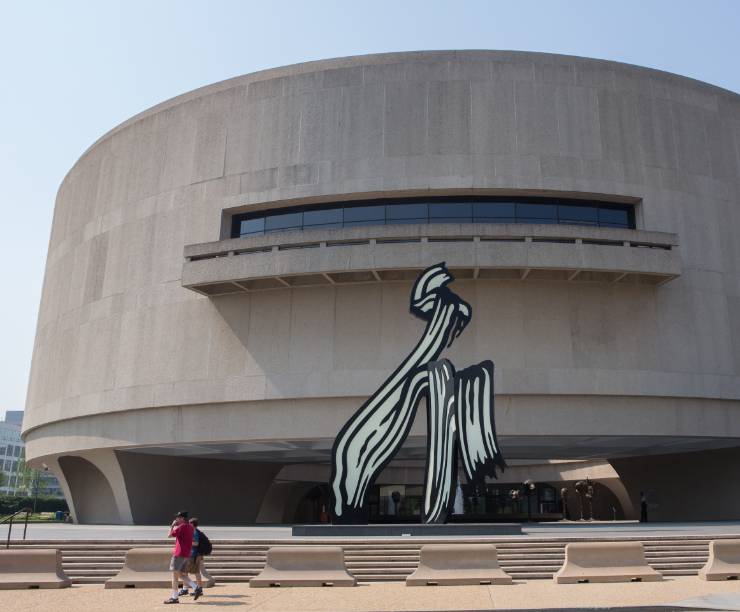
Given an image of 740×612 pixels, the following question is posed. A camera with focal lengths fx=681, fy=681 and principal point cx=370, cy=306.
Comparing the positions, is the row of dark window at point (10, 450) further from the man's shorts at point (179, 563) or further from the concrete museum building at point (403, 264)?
the man's shorts at point (179, 563)

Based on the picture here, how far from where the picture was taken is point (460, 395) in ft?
59.5

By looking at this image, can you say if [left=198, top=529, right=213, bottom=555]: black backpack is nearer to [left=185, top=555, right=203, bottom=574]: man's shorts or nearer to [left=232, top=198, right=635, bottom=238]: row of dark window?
[left=185, top=555, right=203, bottom=574]: man's shorts

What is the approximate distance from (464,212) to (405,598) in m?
19.8

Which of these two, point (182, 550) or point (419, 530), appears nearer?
point (182, 550)

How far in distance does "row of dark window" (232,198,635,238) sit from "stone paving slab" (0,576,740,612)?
58.9 feet

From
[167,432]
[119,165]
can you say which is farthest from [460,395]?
[119,165]

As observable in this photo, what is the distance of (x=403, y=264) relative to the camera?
2567 cm

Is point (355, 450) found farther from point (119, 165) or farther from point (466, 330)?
point (119, 165)

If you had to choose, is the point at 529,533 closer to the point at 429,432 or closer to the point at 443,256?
the point at 429,432

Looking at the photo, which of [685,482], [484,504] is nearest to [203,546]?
[685,482]

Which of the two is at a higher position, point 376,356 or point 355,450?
point 376,356

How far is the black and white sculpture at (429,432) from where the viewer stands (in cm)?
1777

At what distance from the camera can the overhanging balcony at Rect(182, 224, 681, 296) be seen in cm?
2566

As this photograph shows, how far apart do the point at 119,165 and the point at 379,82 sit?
13484 mm
